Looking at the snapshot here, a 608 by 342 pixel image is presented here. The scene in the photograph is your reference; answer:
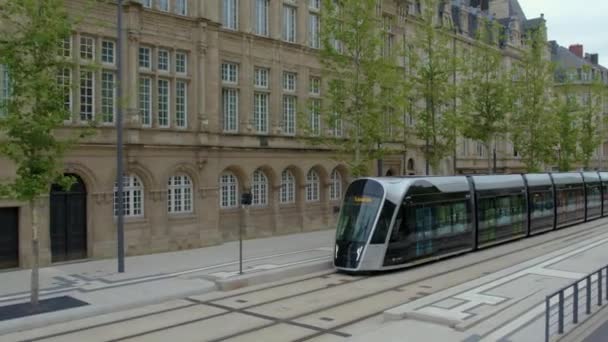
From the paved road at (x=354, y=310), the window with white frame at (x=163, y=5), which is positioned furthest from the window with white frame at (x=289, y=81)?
the paved road at (x=354, y=310)

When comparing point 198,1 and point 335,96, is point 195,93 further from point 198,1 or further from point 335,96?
point 335,96

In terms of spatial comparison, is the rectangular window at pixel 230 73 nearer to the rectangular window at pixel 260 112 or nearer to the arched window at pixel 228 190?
the rectangular window at pixel 260 112

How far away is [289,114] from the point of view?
1158 inches

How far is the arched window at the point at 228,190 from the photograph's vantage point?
26297 mm

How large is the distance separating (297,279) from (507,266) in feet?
22.4

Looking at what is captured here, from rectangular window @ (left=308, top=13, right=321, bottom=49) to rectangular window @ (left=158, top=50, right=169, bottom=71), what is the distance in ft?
29.4

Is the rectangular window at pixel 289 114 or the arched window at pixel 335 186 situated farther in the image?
the arched window at pixel 335 186

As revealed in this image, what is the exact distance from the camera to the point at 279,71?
2839cm

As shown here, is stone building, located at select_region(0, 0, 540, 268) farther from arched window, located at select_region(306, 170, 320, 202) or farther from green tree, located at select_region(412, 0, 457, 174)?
green tree, located at select_region(412, 0, 457, 174)

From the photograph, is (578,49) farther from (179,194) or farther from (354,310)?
(354,310)

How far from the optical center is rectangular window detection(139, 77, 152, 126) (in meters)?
22.7

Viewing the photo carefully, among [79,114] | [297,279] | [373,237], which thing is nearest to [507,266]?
[373,237]

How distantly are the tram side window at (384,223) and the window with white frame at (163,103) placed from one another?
33.6 feet

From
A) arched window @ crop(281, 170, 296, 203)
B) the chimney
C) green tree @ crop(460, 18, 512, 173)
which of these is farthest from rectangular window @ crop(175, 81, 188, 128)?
the chimney
